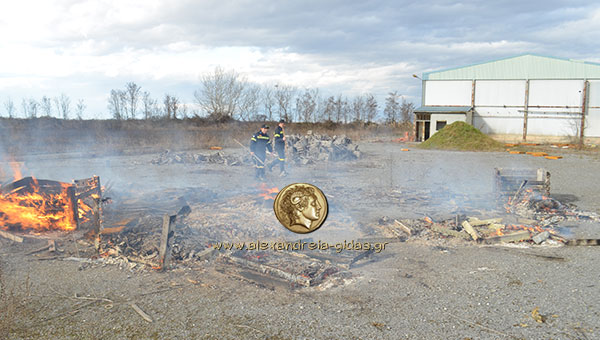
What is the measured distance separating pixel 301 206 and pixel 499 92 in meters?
33.5

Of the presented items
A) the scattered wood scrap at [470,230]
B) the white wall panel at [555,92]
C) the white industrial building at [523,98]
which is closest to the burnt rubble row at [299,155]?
the scattered wood scrap at [470,230]

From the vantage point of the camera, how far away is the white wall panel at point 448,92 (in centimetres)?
3478

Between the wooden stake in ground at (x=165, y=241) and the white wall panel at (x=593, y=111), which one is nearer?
the wooden stake in ground at (x=165, y=241)

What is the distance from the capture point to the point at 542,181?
29.1ft

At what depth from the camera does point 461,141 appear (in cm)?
2745

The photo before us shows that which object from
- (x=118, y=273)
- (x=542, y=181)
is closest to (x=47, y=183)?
(x=118, y=273)

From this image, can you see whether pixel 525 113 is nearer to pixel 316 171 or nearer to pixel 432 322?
pixel 316 171

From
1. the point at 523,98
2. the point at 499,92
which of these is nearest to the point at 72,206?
the point at 499,92

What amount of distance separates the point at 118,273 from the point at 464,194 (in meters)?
8.56

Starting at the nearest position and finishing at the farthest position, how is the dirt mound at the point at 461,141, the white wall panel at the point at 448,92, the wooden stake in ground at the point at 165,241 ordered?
the wooden stake in ground at the point at 165,241 < the dirt mound at the point at 461,141 < the white wall panel at the point at 448,92

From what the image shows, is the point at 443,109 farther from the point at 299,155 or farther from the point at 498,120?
the point at 299,155

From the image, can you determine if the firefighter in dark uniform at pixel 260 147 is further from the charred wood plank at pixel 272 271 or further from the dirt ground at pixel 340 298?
the charred wood plank at pixel 272 271

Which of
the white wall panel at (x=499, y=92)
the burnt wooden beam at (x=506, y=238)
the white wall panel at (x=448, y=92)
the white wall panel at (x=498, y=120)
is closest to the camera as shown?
the burnt wooden beam at (x=506, y=238)

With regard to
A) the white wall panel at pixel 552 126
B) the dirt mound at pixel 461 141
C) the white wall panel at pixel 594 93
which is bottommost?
the dirt mound at pixel 461 141
